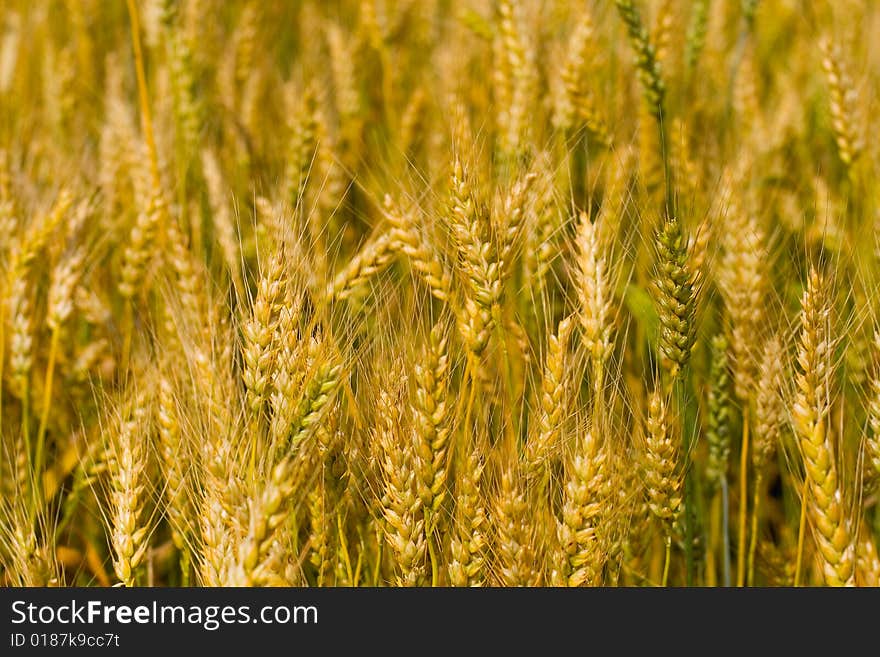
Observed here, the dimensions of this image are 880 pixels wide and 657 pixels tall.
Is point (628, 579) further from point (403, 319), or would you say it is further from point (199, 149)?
point (199, 149)

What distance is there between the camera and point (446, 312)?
4.69 feet

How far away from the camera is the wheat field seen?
1192 millimetres

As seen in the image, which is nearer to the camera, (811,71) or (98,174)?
(98,174)

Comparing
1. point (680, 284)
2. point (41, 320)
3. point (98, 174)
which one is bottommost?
point (680, 284)

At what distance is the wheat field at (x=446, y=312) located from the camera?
3.91 ft

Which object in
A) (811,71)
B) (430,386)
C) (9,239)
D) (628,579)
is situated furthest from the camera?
(811,71)

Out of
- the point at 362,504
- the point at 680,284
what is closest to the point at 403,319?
the point at 362,504

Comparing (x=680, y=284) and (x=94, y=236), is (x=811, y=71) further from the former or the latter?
(x=94, y=236)

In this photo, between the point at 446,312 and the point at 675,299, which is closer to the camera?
the point at 675,299

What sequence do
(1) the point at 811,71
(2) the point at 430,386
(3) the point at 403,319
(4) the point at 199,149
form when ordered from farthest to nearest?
(1) the point at 811,71 → (4) the point at 199,149 → (3) the point at 403,319 → (2) the point at 430,386

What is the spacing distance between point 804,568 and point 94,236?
66.1 inches

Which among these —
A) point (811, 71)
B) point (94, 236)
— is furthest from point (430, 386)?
point (811, 71)

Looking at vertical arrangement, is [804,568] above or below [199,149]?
below

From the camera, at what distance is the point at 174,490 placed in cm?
134
